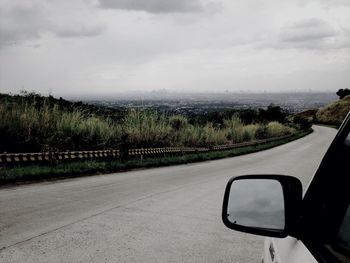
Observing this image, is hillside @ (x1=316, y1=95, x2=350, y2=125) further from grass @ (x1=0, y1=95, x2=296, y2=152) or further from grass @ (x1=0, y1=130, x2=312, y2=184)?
grass @ (x1=0, y1=95, x2=296, y2=152)

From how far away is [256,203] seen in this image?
8.73 feet

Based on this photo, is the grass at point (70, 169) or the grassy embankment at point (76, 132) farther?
the grassy embankment at point (76, 132)

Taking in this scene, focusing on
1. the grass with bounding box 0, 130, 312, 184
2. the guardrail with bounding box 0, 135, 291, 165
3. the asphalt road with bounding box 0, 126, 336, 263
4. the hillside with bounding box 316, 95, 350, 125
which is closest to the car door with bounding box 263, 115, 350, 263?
the hillside with bounding box 316, 95, 350, 125

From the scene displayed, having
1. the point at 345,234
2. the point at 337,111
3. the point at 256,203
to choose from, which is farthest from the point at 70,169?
the point at 345,234

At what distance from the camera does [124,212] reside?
8219 mm

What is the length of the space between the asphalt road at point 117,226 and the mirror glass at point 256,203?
3.08 m

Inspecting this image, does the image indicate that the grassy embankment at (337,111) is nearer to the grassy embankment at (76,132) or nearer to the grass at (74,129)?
the grassy embankment at (76,132)

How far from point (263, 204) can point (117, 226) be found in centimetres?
492

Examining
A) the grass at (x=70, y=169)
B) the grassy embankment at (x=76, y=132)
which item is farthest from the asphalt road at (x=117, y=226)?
the grassy embankment at (x=76, y=132)

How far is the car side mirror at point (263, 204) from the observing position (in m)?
1.80

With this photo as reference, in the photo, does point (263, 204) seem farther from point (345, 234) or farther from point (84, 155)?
point (84, 155)

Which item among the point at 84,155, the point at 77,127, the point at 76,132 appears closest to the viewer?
the point at 84,155

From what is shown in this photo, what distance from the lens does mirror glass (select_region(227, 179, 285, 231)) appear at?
221 cm

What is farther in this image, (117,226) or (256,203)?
(117,226)
